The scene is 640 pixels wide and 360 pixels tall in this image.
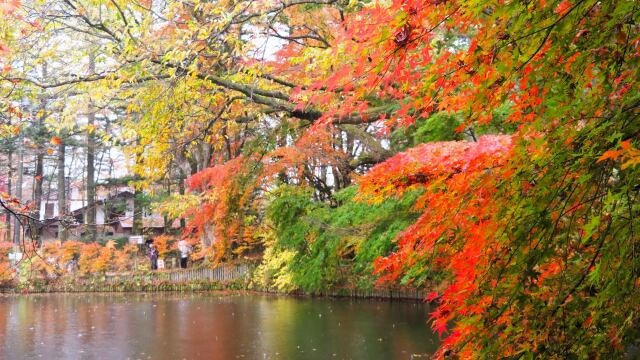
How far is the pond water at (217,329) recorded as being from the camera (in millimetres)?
8823

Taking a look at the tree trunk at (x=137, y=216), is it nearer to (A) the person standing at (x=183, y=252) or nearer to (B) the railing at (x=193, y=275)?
(A) the person standing at (x=183, y=252)

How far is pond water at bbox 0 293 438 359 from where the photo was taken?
8823mm

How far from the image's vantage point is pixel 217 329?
1104cm

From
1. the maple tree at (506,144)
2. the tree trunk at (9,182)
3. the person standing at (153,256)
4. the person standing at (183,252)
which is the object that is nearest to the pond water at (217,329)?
the maple tree at (506,144)

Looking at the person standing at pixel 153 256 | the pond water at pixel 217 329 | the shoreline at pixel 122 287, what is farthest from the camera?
the person standing at pixel 153 256

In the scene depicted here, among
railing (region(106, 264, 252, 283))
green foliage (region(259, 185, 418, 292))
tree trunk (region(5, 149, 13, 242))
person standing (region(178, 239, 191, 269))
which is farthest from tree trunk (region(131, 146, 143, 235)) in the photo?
green foliage (region(259, 185, 418, 292))

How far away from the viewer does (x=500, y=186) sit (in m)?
2.38

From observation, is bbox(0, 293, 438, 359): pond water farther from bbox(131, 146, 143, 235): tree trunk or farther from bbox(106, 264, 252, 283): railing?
bbox(131, 146, 143, 235): tree trunk

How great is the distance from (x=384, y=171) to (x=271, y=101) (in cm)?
284

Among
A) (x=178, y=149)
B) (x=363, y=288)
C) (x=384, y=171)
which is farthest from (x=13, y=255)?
Result: (x=384, y=171)

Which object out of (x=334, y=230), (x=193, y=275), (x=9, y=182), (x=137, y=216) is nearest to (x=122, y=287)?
(x=193, y=275)

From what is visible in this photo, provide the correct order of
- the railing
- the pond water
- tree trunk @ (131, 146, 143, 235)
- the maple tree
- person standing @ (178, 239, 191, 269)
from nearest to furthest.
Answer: the maple tree → the pond water → the railing → person standing @ (178, 239, 191, 269) → tree trunk @ (131, 146, 143, 235)

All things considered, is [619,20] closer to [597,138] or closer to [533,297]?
[597,138]

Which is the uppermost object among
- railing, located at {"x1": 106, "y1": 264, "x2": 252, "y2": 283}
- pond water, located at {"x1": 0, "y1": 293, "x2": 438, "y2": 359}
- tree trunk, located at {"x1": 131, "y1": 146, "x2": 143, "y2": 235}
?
tree trunk, located at {"x1": 131, "y1": 146, "x2": 143, "y2": 235}
